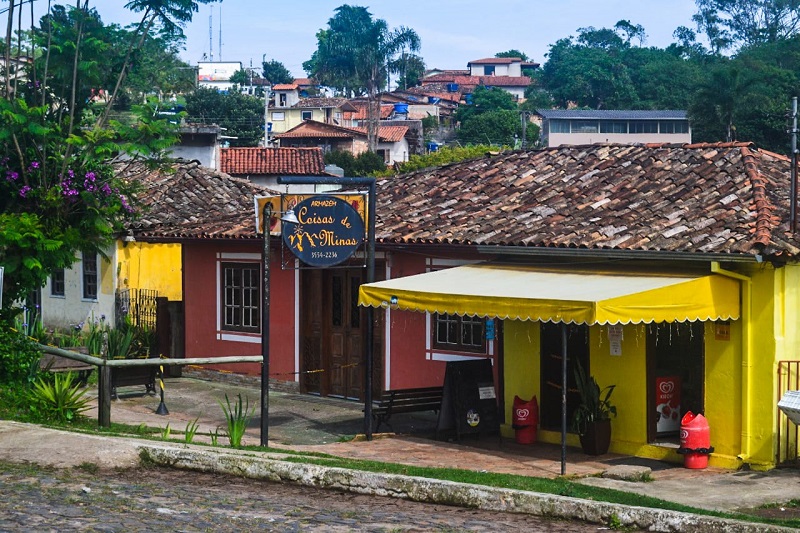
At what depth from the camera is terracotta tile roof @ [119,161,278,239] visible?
2041 cm

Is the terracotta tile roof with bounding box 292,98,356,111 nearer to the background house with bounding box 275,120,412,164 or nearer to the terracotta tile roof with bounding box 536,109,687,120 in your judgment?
the background house with bounding box 275,120,412,164

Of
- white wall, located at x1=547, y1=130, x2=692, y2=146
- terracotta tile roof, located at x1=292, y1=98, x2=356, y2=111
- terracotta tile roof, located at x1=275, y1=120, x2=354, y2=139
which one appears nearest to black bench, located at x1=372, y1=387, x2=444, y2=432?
terracotta tile roof, located at x1=275, y1=120, x2=354, y2=139

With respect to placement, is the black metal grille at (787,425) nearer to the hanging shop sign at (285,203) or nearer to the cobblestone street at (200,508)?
the cobblestone street at (200,508)

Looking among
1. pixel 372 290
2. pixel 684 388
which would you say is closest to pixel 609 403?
pixel 684 388

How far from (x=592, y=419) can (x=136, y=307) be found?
1161cm

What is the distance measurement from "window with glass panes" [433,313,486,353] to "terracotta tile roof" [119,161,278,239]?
431cm

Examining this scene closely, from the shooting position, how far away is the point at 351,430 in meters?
15.7

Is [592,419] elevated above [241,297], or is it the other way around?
[241,297]

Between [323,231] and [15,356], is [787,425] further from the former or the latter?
[15,356]

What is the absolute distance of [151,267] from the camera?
78.2 ft

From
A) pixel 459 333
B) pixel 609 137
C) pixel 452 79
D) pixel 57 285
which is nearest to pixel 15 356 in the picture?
pixel 459 333

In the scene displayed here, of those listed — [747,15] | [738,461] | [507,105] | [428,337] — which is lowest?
[738,461]

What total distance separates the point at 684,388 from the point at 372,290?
13.2ft

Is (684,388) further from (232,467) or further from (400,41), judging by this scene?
(400,41)
